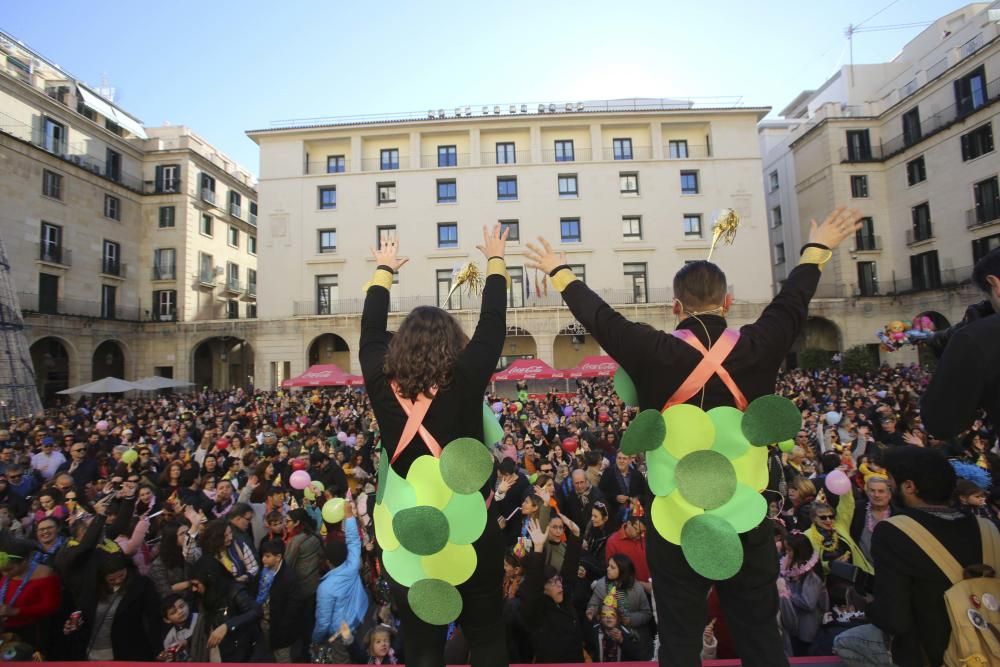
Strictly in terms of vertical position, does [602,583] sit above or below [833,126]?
below

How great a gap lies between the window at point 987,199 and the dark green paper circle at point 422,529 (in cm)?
3059

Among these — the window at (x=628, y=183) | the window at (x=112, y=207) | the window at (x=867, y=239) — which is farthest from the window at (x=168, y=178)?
the window at (x=867, y=239)

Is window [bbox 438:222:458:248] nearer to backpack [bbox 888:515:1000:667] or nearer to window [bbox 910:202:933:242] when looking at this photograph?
window [bbox 910:202:933:242]

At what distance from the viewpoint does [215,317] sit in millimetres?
31703

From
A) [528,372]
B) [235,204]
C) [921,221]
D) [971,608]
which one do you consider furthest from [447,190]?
A: [971,608]

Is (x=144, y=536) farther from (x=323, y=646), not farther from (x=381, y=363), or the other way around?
(x=381, y=363)

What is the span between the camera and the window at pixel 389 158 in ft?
96.9

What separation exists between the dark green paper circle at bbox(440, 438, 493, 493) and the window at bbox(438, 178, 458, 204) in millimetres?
28009

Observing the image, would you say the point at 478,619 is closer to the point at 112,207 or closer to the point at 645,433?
the point at 645,433

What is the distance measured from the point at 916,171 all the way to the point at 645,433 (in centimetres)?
3392

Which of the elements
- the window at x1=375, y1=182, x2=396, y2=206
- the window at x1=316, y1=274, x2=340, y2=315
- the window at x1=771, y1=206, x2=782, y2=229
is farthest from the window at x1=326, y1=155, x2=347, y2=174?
the window at x1=771, y1=206, x2=782, y2=229

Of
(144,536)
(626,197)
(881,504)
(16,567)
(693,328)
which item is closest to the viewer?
(693,328)

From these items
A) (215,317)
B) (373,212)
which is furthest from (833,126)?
(215,317)

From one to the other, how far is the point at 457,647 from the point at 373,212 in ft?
89.8
